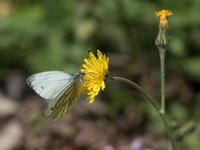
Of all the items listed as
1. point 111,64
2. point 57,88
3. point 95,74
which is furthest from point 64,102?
point 111,64

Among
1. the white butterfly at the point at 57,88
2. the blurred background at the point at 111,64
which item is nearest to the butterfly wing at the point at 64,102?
the white butterfly at the point at 57,88

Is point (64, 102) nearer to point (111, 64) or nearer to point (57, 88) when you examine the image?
point (57, 88)

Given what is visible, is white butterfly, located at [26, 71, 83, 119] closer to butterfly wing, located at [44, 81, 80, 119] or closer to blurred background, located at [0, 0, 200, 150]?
butterfly wing, located at [44, 81, 80, 119]

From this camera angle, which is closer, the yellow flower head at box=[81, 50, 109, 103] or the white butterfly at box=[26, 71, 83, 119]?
the yellow flower head at box=[81, 50, 109, 103]

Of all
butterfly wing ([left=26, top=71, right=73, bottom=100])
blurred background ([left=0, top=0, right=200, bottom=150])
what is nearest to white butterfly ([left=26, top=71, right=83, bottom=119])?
butterfly wing ([left=26, top=71, right=73, bottom=100])

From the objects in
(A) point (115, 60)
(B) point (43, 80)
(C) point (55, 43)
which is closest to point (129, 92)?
(A) point (115, 60)

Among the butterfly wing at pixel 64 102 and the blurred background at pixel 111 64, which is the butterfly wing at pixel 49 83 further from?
the blurred background at pixel 111 64

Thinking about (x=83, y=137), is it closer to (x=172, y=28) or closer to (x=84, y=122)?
(x=84, y=122)

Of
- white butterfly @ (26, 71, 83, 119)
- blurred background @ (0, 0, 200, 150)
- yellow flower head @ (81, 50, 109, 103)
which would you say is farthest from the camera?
blurred background @ (0, 0, 200, 150)
